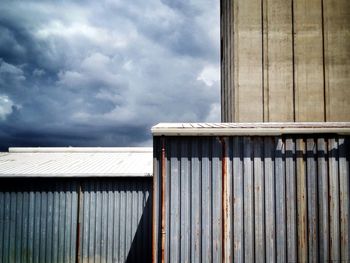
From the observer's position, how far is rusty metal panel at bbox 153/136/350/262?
7.10 metres

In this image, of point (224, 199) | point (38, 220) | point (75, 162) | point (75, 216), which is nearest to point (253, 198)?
point (224, 199)

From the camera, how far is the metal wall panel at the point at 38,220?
→ 11.1 m

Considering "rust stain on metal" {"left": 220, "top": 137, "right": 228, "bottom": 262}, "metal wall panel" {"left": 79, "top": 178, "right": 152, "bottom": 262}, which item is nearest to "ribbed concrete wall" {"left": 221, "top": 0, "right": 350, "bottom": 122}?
"metal wall panel" {"left": 79, "top": 178, "right": 152, "bottom": 262}

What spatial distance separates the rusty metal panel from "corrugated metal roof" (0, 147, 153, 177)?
14.6 ft

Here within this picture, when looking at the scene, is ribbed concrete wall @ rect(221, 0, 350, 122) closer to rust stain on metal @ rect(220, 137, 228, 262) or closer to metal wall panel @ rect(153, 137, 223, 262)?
rust stain on metal @ rect(220, 137, 228, 262)

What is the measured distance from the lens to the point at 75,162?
13695 millimetres

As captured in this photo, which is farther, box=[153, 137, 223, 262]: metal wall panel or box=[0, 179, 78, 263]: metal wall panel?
box=[0, 179, 78, 263]: metal wall panel

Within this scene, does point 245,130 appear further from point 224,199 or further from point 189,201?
point 189,201

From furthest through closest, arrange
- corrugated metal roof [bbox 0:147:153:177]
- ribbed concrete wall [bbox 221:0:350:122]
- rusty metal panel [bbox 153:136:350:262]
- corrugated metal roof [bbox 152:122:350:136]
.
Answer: ribbed concrete wall [bbox 221:0:350:122]
corrugated metal roof [bbox 0:147:153:177]
corrugated metal roof [bbox 152:122:350:136]
rusty metal panel [bbox 153:136:350:262]

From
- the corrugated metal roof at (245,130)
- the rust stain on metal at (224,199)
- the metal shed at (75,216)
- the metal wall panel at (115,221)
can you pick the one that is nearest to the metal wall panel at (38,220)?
the metal shed at (75,216)

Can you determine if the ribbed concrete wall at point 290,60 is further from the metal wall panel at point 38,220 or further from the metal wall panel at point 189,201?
the metal wall panel at point 38,220

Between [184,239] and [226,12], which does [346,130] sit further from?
[226,12]

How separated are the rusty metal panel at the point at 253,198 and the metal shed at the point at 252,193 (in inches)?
1.0

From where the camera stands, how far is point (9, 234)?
11.2 meters
